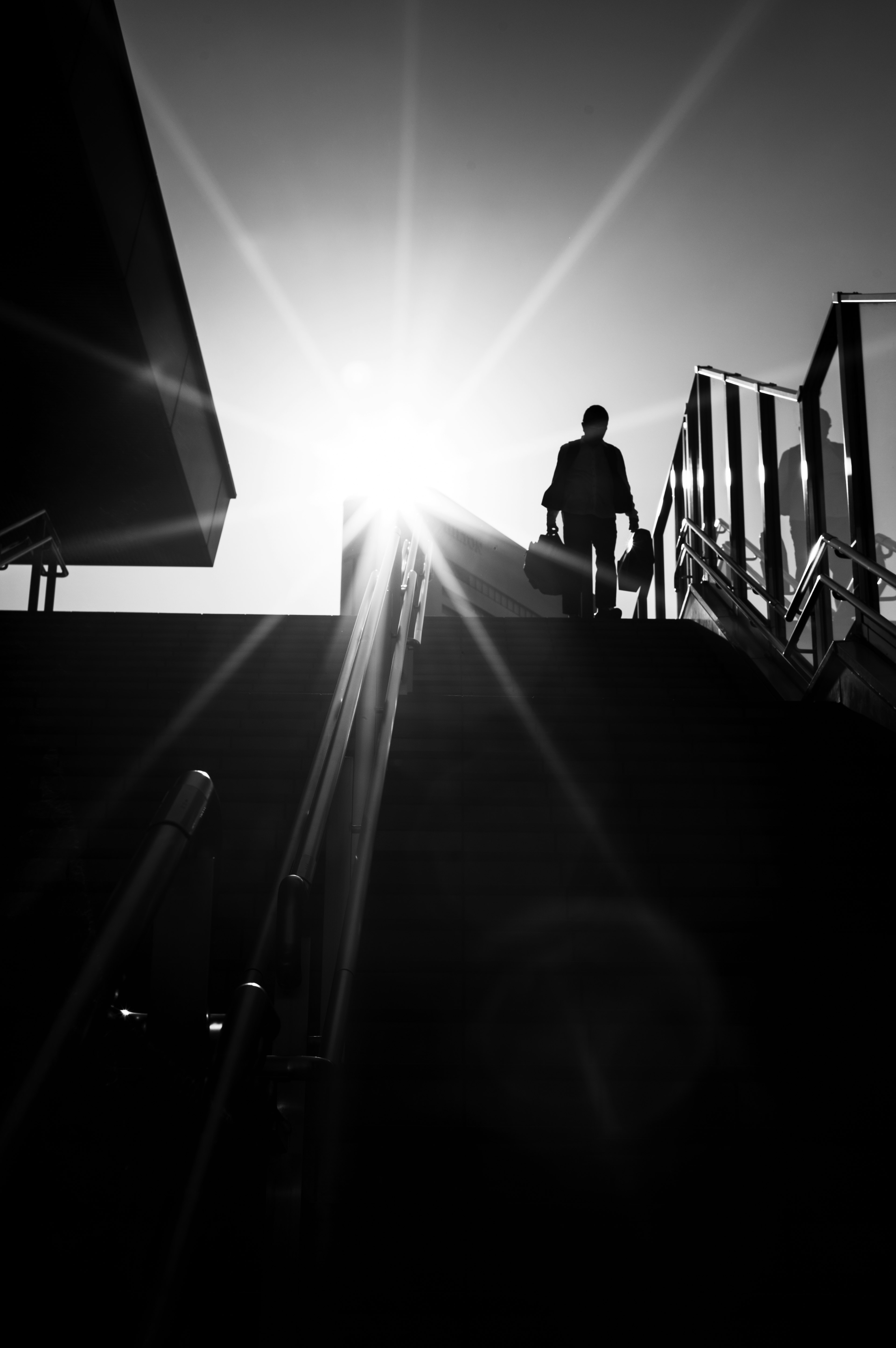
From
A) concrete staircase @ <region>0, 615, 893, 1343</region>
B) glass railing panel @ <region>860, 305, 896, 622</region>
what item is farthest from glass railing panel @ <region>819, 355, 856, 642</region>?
concrete staircase @ <region>0, 615, 893, 1343</region>

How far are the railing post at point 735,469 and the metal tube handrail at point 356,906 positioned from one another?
12.3 ft

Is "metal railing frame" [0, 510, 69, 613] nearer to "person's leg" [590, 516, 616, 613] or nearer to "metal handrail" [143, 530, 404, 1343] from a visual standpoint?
"person's leg" [590, 516, 616, 613]

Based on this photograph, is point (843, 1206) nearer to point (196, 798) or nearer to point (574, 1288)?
point (574, 1288)

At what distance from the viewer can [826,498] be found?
586 cm

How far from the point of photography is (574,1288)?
7.65 ft

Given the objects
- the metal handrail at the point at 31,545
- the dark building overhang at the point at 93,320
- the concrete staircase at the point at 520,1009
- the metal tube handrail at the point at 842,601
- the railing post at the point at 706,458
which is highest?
the dark building overhang at the point at 93,320

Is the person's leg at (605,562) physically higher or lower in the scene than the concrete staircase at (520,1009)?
higher

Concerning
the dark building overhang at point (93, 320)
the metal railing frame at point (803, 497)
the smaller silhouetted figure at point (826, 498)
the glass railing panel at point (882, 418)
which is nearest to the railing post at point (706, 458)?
the metal railing frame at point (803, 497)

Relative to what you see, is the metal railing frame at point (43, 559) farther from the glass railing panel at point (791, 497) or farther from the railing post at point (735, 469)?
the glass railing panel at point (791, 497)

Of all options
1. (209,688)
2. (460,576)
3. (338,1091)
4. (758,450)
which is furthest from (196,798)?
(460,576)

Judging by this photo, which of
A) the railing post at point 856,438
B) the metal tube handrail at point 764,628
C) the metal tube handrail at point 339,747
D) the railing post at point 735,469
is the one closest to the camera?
the metal tube handrail at point 339,747

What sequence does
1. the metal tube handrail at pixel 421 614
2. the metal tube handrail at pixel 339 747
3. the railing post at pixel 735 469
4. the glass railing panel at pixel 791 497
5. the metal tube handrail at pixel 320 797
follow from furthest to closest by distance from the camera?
the railing post at pixel 735 469 < the glass railing panel at pixel 791 497 < the metal tube handrail at pixel 421 614 < the metal tube handrail at pixel 339 747 < the metal tube handrail at pixel 320 797

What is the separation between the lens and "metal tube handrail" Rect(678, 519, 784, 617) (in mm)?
6449

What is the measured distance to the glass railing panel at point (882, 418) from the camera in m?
5.10
